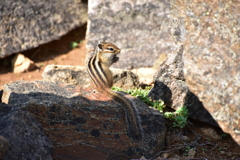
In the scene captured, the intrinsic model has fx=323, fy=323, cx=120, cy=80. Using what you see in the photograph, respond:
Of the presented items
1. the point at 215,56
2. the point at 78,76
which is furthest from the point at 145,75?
the point at 215,56

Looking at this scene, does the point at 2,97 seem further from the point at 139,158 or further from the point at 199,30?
the point at 199,30

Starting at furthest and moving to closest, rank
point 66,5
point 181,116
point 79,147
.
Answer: point 66,5, point 181,116, point 79,147

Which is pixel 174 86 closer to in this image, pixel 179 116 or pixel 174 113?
pixel 174 113

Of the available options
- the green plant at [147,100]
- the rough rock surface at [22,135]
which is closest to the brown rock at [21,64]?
the green plant at [147,100]

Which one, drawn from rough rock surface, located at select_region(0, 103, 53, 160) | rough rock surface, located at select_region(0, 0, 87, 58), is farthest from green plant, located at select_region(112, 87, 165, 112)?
rough rock surface, located at select_region(0, 0, 87, 58)

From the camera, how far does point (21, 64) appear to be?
949 cm

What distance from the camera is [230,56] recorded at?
15.6ft

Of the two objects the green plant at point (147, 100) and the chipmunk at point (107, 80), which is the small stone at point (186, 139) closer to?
the green plant at point (147, 100)

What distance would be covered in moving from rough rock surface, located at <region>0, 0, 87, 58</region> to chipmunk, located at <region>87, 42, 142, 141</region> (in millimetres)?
3874

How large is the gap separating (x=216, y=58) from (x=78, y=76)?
357 centimetres

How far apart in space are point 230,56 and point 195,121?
1714 mm

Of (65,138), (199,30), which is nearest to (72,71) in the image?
(65,138)

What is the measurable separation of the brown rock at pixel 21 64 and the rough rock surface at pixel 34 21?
0.25 meters

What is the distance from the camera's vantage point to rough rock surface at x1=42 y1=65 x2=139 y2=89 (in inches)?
283
